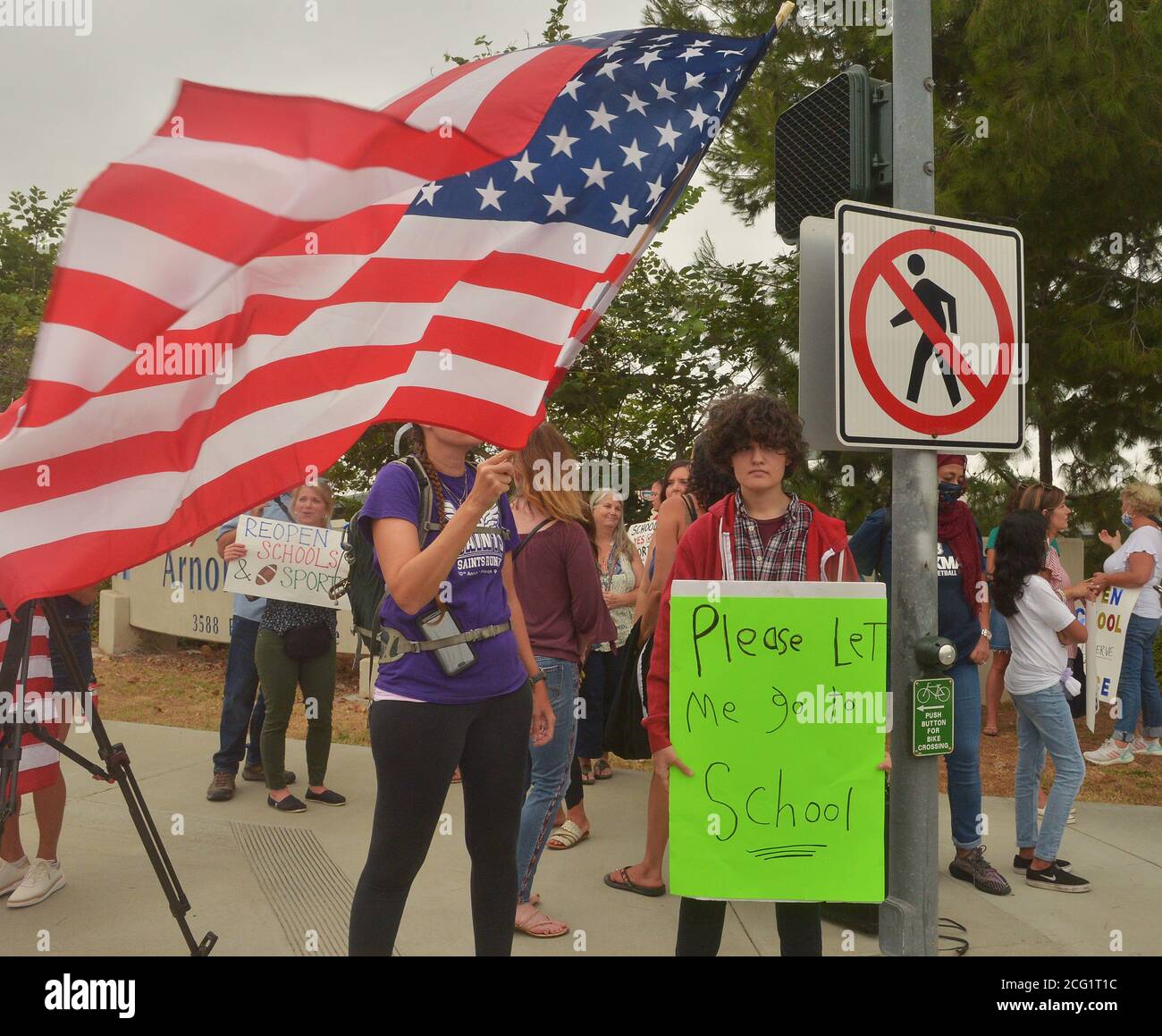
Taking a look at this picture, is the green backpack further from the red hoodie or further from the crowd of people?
the red hoodie

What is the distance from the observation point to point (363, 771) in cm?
692

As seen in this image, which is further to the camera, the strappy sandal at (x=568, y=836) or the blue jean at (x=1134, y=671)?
the blue jean at (x=1134, y=671)

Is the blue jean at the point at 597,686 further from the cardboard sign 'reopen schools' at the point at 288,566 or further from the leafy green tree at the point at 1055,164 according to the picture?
the leafy green tree at the point at 1055,164

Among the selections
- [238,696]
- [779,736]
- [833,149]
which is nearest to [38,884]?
[238,696]

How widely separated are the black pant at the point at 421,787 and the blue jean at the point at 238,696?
11.5ft

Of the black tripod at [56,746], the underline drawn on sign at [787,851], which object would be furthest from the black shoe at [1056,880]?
the black tripod at [56,746]

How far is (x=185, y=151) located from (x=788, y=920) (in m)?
2.78

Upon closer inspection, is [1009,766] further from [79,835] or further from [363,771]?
[79,835]

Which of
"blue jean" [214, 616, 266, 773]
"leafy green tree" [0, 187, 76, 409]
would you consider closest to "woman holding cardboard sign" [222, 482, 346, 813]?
"blue jean" [214, 616, 266, 773]

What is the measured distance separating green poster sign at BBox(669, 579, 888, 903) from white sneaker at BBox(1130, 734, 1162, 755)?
604cm

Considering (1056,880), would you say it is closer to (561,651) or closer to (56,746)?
(561,651)

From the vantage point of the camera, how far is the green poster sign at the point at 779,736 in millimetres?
2867

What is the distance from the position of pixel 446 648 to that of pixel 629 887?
226cm

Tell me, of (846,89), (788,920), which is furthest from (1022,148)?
(788,920)
